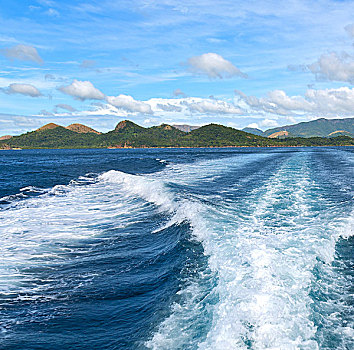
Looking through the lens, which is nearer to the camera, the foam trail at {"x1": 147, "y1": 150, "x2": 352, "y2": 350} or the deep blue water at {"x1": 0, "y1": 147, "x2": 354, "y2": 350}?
the foam trail at {"x1": 147, "y1": 150, "x2": 352, "y2": 350}

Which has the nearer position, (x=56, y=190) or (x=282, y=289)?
(x=282, y=289)

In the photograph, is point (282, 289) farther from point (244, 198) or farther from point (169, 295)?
point (244, 198)

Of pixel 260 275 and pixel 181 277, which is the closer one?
pixel 260 275

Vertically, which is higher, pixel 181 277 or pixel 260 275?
pixel 260 275

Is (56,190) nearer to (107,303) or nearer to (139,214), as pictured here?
(139,214)

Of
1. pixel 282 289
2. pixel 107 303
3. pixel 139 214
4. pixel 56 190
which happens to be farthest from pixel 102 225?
pixel 56 190

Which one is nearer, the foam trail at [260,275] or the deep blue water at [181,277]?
the foam trail at [260,275]

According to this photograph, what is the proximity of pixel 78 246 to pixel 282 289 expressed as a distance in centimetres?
761

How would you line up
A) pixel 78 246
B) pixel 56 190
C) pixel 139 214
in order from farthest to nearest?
pixel 56 190
pixel 139 214
pixel 78 246

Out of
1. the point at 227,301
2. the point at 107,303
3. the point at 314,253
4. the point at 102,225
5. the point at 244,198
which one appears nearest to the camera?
the point at 227,301

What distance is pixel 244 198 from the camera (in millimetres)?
19031

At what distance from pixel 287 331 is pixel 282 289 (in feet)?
5.21

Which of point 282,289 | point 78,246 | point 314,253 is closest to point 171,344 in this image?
point 282,289

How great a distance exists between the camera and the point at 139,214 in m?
16.6
